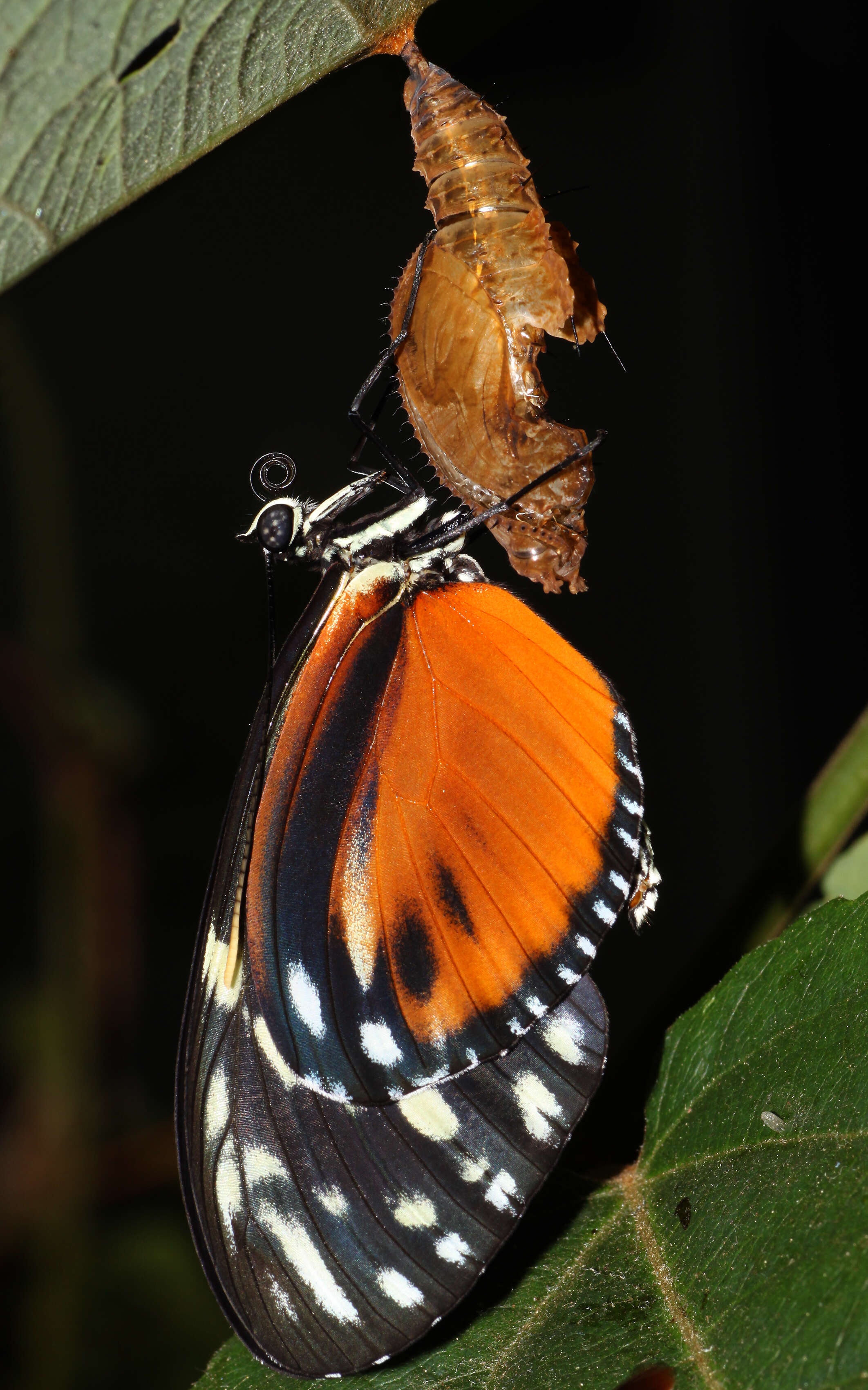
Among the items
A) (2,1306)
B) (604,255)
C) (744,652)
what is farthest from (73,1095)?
(744,652)

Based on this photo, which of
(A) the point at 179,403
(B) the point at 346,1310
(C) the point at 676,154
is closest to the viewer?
(B) the point at 346,1310

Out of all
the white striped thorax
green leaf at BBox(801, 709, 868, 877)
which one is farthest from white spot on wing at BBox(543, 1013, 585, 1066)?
the white striped thorax

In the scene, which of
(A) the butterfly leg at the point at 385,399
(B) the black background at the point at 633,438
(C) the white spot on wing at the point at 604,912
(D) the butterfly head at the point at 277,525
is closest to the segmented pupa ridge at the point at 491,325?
(A) the butterfly leg at the point at 385,399

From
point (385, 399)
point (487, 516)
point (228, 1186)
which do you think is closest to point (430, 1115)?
point (228, 1186)

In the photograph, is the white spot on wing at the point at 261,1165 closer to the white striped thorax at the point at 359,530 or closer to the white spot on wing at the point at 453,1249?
the white spot on wing at the point at 453,1249

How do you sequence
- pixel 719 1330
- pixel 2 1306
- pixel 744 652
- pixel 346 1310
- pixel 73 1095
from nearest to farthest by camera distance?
pixel 719 1330
pixel 346 1310
pixel 2 1306
pixel 73 1095
pixel 744 652

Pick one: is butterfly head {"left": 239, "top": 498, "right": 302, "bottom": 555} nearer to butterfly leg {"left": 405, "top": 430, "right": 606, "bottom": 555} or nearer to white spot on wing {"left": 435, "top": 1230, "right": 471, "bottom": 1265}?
butterfly leg {"left": 405, "top": 430, "right": 606, "bottom": 555}

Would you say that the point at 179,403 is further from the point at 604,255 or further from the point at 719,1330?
the point at 719,1330
